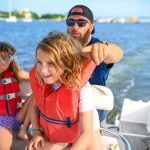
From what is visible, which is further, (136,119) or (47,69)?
(136,119)

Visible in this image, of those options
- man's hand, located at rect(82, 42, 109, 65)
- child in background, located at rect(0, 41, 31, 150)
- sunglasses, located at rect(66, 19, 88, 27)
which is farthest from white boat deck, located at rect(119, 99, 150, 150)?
man's hand, located at rect(82, 42, 109, 65)

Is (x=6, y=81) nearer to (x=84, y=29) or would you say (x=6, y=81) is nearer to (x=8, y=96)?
(x=8, y=96)

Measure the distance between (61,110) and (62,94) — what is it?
0.07m

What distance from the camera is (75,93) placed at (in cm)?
145

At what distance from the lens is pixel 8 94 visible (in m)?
1.83

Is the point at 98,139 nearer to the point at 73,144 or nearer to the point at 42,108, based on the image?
the point at 73,144

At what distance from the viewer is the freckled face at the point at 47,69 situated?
1396mm

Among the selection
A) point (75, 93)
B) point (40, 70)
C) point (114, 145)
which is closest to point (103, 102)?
point (114, 145)

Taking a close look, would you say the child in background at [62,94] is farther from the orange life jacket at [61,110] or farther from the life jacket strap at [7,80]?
the life jacket strap at [7,80]

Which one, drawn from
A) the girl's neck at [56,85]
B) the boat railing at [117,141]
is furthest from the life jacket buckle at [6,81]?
the boat railing at [117,141]

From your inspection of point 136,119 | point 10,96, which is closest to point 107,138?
point 10,96

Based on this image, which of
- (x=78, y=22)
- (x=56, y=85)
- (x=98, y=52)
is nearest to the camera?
(x=98, y=52)

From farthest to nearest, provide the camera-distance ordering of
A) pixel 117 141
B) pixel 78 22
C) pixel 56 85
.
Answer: pixel 78 22
pixel 117 141
pixel 56 85

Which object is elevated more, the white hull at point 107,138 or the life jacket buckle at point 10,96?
the life jacket buckle at point 10,96
